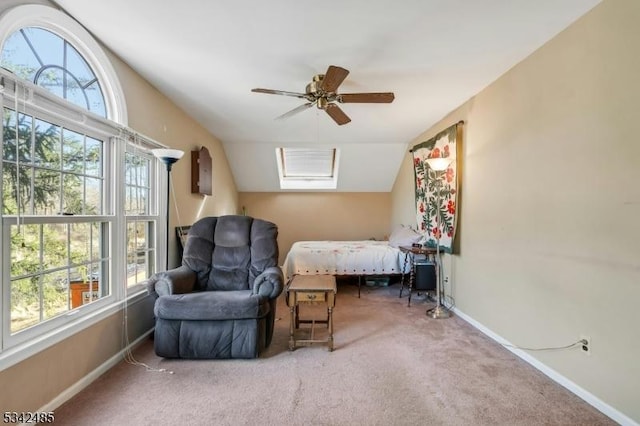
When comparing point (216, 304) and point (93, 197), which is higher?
point (93, 197)

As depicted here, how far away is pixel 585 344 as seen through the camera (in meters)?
2.04

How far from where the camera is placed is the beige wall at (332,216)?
6.68m

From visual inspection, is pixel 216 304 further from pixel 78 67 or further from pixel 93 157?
pixel 78 67

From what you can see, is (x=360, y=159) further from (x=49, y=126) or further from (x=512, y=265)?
(x=49, y=126)

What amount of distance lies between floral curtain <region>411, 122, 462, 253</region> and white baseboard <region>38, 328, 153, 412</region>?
3.35m

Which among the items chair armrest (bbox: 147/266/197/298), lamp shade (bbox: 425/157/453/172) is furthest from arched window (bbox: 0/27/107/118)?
lamp shade (bbox: 425/157/453/172)

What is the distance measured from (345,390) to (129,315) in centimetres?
188

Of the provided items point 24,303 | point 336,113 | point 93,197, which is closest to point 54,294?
point 24,303

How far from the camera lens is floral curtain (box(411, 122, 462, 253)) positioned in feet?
12.0

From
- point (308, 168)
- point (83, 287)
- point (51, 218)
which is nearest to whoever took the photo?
point (51, 218)

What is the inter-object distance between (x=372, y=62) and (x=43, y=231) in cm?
255

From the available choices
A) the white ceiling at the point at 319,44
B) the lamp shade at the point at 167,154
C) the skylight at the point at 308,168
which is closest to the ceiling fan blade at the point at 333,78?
the white ceiling at the point at 319,44

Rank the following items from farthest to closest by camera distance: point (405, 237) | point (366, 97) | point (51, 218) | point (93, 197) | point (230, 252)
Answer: point (405, 237) < point (230, 252) < point (366, 97) < point (93, 197) < point (51, 218)

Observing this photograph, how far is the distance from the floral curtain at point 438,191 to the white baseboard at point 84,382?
3.35 meters
